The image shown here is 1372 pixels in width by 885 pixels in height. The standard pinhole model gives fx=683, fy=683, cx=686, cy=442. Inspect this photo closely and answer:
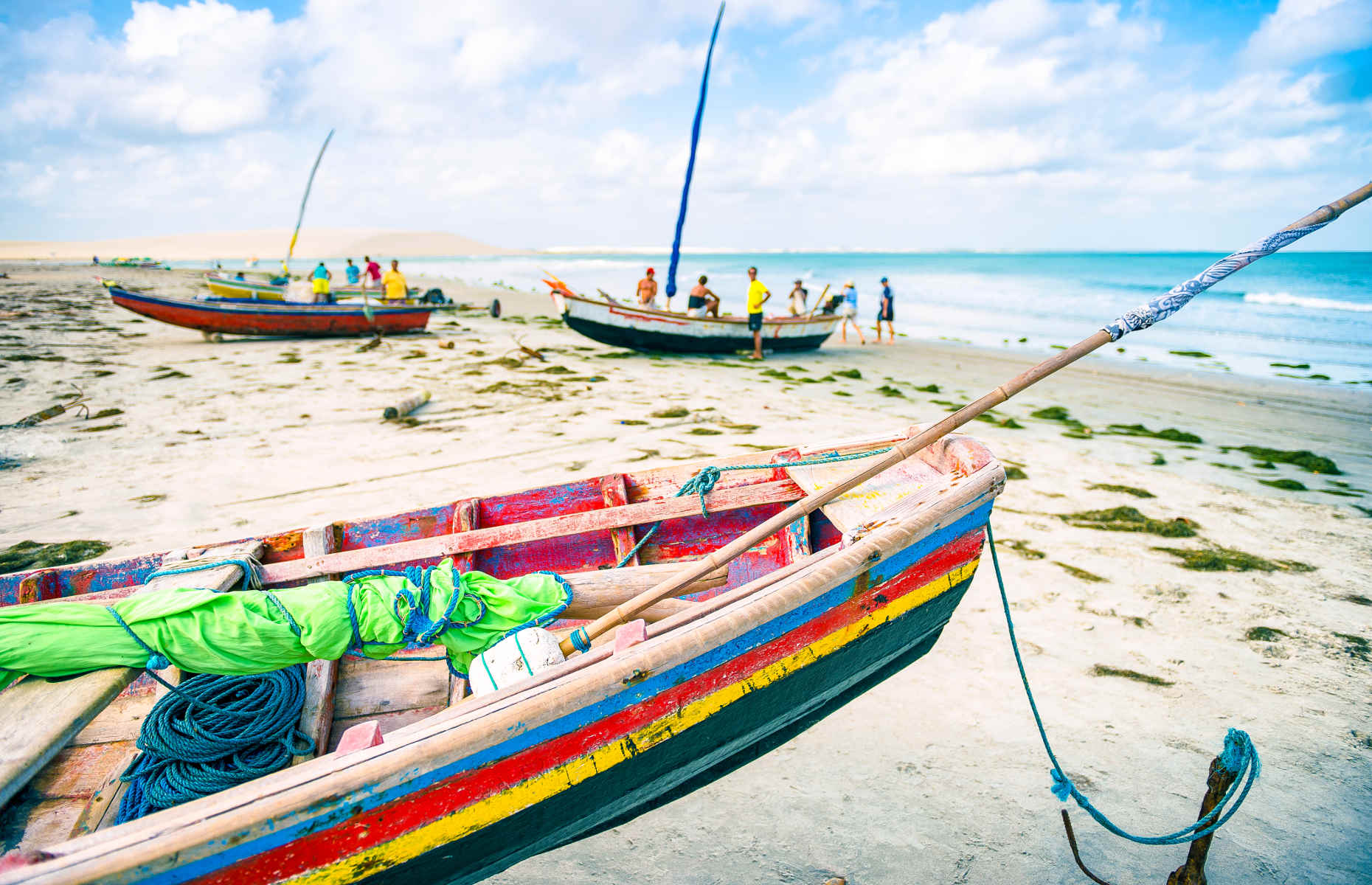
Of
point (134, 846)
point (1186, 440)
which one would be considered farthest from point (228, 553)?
point (1186, 440)

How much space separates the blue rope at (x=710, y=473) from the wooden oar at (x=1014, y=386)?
70cm

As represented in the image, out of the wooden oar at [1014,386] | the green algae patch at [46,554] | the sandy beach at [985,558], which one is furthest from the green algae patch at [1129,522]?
the green algae patch at [46,554]

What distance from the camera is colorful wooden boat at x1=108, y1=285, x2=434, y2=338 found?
48.7 feet

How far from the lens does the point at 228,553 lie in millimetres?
3254

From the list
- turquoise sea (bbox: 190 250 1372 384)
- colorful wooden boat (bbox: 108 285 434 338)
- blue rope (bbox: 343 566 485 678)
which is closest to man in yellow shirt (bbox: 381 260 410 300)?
colorful wooden boat (bbox: 108 285 434 338)

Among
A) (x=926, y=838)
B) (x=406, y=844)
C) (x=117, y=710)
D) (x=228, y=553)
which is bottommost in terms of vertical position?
(x=926, y=838)

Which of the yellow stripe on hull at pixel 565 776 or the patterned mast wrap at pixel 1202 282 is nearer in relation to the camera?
the yellow stripe on hull at pixel 565 776

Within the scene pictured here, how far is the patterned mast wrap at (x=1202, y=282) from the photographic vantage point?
2674 millimetres

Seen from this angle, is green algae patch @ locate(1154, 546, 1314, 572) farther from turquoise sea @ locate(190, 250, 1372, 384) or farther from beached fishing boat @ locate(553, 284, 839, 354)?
turquoise sea @ locate(190, 250, 1372, 384)

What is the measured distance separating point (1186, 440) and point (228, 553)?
33.8 ft

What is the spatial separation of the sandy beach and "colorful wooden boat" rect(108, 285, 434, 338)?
168 cm

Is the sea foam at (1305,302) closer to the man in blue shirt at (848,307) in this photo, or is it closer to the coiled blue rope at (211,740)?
the man in blue shirt at (848,307)

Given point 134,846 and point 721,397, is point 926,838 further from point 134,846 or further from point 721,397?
point 721,397

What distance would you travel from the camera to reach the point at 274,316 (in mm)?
15523
